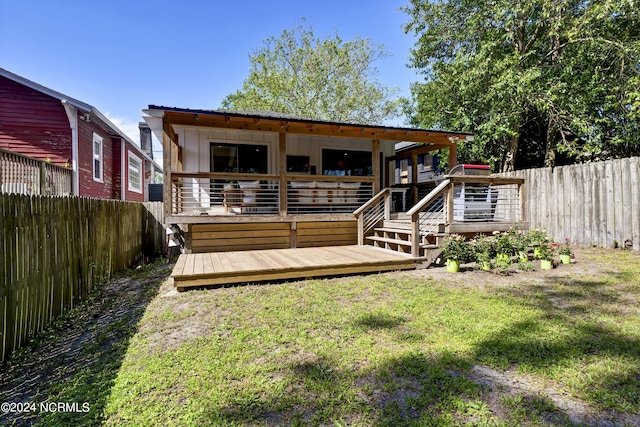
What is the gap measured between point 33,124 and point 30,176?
12.0 ft

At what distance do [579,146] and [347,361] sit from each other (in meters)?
13.9

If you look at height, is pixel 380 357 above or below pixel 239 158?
below

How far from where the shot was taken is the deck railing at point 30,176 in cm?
624

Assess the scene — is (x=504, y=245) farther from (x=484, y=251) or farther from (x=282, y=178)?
(x=282, y=178)

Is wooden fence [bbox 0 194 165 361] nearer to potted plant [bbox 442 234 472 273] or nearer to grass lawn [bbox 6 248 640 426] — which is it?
grass lawn [bbox 6 248 640 426]

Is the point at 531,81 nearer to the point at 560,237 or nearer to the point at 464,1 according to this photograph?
the point at 464,1

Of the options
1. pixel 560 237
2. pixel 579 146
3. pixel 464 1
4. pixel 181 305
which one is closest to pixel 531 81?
pixel 579 146

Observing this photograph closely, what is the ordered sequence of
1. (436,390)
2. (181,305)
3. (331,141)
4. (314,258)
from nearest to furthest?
(436,390)
(181,305)
(314,258)
(331,141)

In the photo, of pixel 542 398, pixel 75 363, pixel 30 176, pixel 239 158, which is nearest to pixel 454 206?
pixel 542 398

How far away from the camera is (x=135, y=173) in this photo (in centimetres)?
1605

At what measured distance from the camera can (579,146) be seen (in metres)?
12.0

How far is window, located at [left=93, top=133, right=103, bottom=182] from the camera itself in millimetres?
11188

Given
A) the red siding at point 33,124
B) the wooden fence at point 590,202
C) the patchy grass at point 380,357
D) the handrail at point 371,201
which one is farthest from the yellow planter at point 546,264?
the red siding at point 33,124

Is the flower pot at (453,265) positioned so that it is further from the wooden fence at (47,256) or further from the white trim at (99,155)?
the white trim at (99,155)
